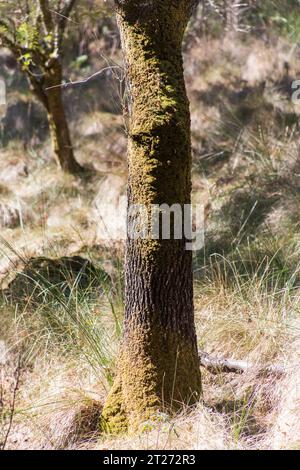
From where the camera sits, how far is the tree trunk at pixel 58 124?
297 inches

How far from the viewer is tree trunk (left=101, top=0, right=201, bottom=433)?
3400 millimetres

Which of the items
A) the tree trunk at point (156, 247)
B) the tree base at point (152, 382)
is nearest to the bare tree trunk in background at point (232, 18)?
the tree trunk at point (156, 247)

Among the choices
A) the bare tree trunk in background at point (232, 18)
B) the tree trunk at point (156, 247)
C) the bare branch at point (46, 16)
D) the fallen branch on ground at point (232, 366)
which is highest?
the bare tree trunk in background at point (232, 18)

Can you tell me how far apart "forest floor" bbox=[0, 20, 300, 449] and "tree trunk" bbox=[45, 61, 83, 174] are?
8.2 inches

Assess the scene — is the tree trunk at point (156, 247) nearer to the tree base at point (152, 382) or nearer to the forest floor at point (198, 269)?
the tree base at point (152, 382)

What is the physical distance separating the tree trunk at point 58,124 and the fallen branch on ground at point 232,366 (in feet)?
13.7

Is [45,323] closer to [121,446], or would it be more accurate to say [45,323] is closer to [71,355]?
[71,355]

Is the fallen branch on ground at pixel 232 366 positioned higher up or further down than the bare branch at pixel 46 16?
further down

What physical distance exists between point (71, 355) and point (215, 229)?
2.55m

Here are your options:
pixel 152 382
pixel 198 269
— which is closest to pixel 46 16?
pixel 198 269

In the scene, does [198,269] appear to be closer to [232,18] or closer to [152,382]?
[152,382]

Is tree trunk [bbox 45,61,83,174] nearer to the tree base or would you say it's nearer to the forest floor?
the forest floor

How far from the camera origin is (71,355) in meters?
4.52

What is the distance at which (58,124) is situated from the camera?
7.94 meters
